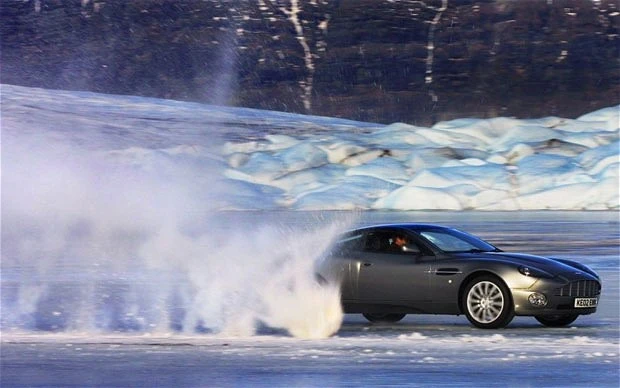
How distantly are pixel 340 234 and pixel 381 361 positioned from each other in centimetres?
420

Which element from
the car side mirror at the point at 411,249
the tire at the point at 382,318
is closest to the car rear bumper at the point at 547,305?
the car side mirror at the point at 411,249

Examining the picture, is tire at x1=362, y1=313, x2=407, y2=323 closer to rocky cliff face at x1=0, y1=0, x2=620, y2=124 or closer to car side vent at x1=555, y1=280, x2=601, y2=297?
car side vent at x1=555, y1=280, x2=601, y2=297

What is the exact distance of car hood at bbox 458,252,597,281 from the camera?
41.4 ft

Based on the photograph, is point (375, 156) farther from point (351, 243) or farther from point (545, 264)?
point (545, 264)

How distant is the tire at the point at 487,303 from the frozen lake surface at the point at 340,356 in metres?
0.12

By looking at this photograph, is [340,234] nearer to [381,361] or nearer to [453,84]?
[381,361]

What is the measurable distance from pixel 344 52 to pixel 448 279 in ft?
382

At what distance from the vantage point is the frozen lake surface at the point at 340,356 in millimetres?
8914

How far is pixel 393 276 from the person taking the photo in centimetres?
1315

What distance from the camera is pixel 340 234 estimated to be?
14.0 meters

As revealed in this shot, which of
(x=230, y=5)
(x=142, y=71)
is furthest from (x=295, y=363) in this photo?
(x=230, y=5)

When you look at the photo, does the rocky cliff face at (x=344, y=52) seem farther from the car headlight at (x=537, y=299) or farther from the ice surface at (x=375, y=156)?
the car headlight at (x=537, y=299)

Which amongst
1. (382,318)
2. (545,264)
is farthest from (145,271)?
(545,264)

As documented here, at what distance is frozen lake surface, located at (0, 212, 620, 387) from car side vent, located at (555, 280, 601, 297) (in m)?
0.32
